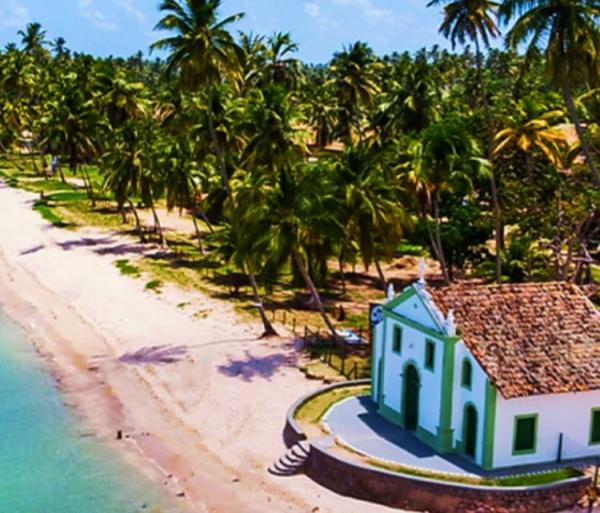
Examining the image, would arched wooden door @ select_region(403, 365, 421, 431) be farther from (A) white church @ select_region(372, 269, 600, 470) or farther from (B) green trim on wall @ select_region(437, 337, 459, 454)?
(B) green trim on wall @ select_region(437, 337, 459, 454)

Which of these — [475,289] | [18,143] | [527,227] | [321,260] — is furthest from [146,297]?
[18,143]

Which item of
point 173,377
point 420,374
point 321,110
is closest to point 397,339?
point 420,374

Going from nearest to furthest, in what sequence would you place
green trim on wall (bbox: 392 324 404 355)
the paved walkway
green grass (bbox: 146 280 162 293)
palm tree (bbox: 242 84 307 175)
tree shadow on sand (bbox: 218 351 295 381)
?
the paved walkway, green trim on wall (bbox: 392 324 404 355), tree shadow on sand (bbox: 218 351 295 381), palm tree (bbox: 242 84 307 175), green grass (bbox: 146 280 162 293)

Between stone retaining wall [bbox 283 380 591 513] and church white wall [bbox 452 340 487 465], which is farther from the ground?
church white wall [bbox 452 340 487 465]

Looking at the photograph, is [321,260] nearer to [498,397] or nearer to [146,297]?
[146,297]

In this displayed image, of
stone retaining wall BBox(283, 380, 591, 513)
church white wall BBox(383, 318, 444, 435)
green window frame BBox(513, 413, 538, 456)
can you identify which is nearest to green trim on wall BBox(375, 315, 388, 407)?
church white wall BBox(383, 318, 444, 435)

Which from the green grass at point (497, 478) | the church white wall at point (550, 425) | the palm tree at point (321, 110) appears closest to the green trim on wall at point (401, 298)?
the church white wall at point (550, 425)
